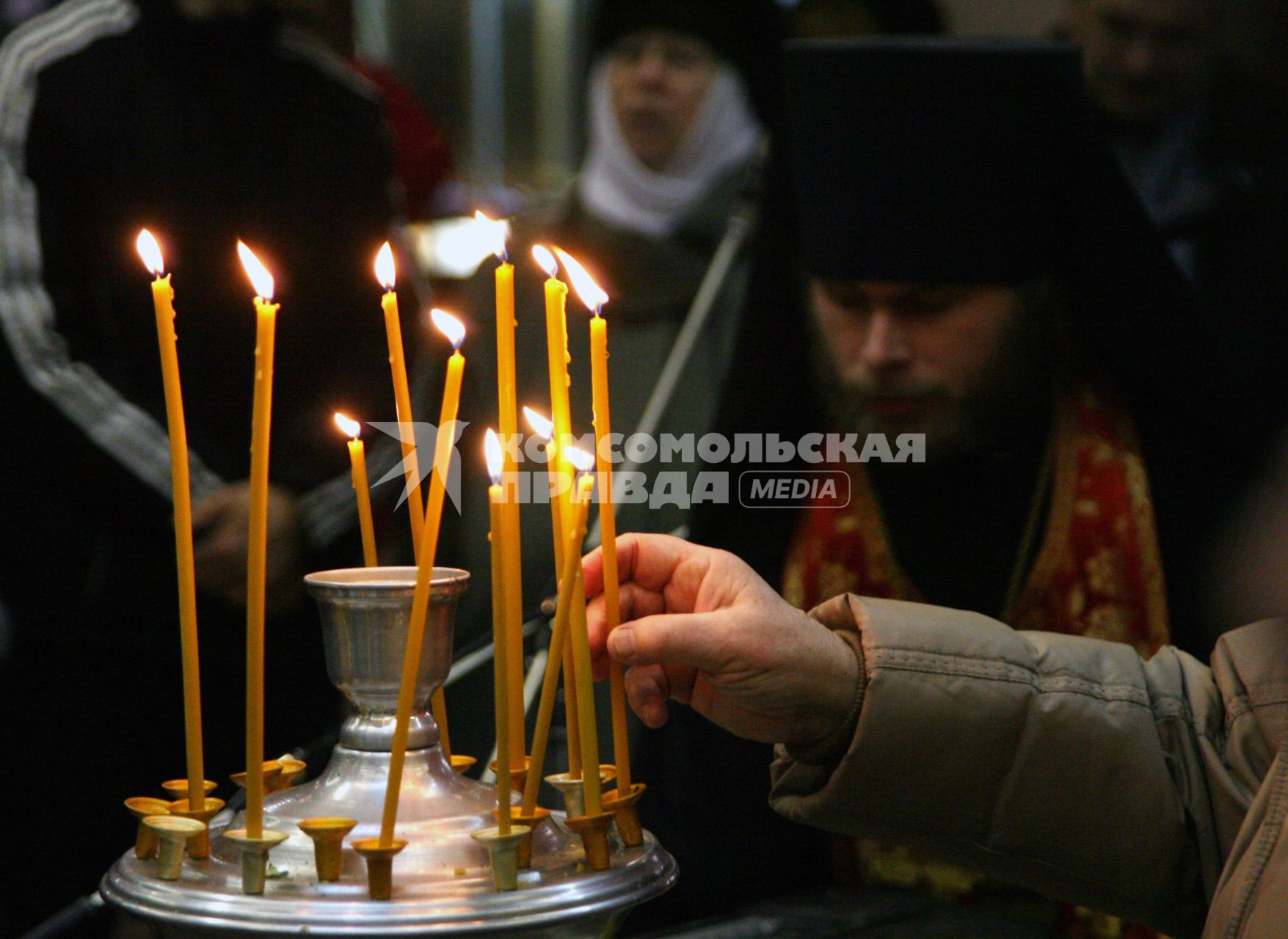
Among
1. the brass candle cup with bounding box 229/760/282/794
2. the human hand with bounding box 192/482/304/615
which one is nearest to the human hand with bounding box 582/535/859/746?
the brass candle cup with bounding box 229/760/282/794

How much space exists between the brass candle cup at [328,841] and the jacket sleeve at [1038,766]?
479 mm

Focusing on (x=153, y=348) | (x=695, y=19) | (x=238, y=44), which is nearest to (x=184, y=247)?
(x=153, y=348)

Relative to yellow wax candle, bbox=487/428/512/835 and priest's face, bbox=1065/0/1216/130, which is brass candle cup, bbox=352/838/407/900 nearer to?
yellow wax candle, bbox=487/428/512/835

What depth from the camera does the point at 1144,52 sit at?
1.77 meters

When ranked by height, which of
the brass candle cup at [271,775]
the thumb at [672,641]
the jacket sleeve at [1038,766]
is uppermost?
the thumb at [672,641]

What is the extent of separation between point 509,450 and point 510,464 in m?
0.02

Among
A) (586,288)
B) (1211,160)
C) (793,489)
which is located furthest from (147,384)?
(1211,160)

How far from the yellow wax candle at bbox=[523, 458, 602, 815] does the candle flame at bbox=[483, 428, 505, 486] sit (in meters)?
0.04

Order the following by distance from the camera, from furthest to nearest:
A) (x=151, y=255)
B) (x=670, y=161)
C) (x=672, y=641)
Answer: (x=670, y=161), (x=672, y=641), (x=151, y=255)

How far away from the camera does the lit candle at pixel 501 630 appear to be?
0.64m

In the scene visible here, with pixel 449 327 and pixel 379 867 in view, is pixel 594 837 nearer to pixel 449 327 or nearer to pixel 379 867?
pixel 379 867

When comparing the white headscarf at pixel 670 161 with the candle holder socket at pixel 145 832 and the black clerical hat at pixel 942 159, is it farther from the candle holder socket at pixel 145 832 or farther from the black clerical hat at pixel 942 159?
the candle holder socket at pixel 145 832

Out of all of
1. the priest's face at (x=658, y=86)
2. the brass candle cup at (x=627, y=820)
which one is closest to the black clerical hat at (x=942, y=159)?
the priest's face at (x=658, y=86)

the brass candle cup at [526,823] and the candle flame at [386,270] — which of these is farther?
the candle flame at [386,270]
